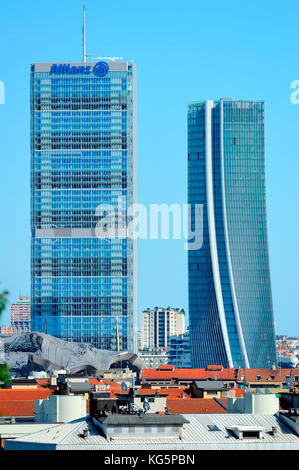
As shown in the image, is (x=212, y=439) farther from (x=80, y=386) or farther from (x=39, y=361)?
(x=39, y=361)

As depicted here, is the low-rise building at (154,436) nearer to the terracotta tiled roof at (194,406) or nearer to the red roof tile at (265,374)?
the terracotta tiled roof at (194,406)

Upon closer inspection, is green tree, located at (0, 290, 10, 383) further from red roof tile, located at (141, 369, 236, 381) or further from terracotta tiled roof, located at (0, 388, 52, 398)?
red roof tile, located at (141, 369, 236, 381)

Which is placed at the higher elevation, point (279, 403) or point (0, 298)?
point (0, 298)

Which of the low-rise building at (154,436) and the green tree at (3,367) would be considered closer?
the green tree at (3,367)

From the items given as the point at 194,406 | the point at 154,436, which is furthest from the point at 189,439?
the point at 194,406

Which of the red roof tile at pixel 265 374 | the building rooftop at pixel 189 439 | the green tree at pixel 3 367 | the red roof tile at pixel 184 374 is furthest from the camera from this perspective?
the red roof tile at pixel 265 374

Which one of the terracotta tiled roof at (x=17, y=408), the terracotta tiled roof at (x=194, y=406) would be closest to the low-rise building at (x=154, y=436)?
the terracotta tiled roof at (x=194, y=406)

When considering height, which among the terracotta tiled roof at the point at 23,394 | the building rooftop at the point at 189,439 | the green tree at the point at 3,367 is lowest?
the terracotta tiled roof at the point at 23,394
